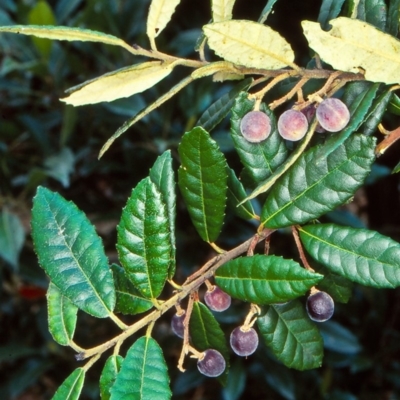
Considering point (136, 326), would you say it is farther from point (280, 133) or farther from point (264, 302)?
point (280, 133)

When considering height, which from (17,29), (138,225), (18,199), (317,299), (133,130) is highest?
(17,29)

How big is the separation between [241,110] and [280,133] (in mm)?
51

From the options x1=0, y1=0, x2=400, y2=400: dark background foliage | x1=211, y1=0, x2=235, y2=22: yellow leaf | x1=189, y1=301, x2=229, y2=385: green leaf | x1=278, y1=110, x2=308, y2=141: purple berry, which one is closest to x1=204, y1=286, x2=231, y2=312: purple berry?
x1=189, y1=301, x2=229, y2=385: green leaf

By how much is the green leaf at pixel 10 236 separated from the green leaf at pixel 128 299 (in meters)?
0.89

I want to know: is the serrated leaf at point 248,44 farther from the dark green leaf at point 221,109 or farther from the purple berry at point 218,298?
the purple berry at point 218,298

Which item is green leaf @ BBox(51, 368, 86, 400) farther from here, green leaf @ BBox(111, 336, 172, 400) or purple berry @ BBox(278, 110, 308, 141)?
purple berry @ BBox(278, 110, 308, 141)

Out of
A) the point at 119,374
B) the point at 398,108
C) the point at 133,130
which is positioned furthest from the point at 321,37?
the point at 133,130

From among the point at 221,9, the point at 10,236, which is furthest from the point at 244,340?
the point at 10,236

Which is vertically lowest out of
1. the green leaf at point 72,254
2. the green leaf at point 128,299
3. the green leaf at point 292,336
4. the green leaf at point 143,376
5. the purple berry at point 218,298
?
the green leaf at point 292,336

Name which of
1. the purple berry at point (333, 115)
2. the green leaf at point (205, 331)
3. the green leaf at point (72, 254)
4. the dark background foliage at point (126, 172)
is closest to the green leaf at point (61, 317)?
the green leaf at point (72, 254)

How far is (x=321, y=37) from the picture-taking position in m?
0.58

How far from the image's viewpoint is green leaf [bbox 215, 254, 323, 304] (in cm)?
63

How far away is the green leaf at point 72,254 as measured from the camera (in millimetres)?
688

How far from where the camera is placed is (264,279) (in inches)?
25.6
